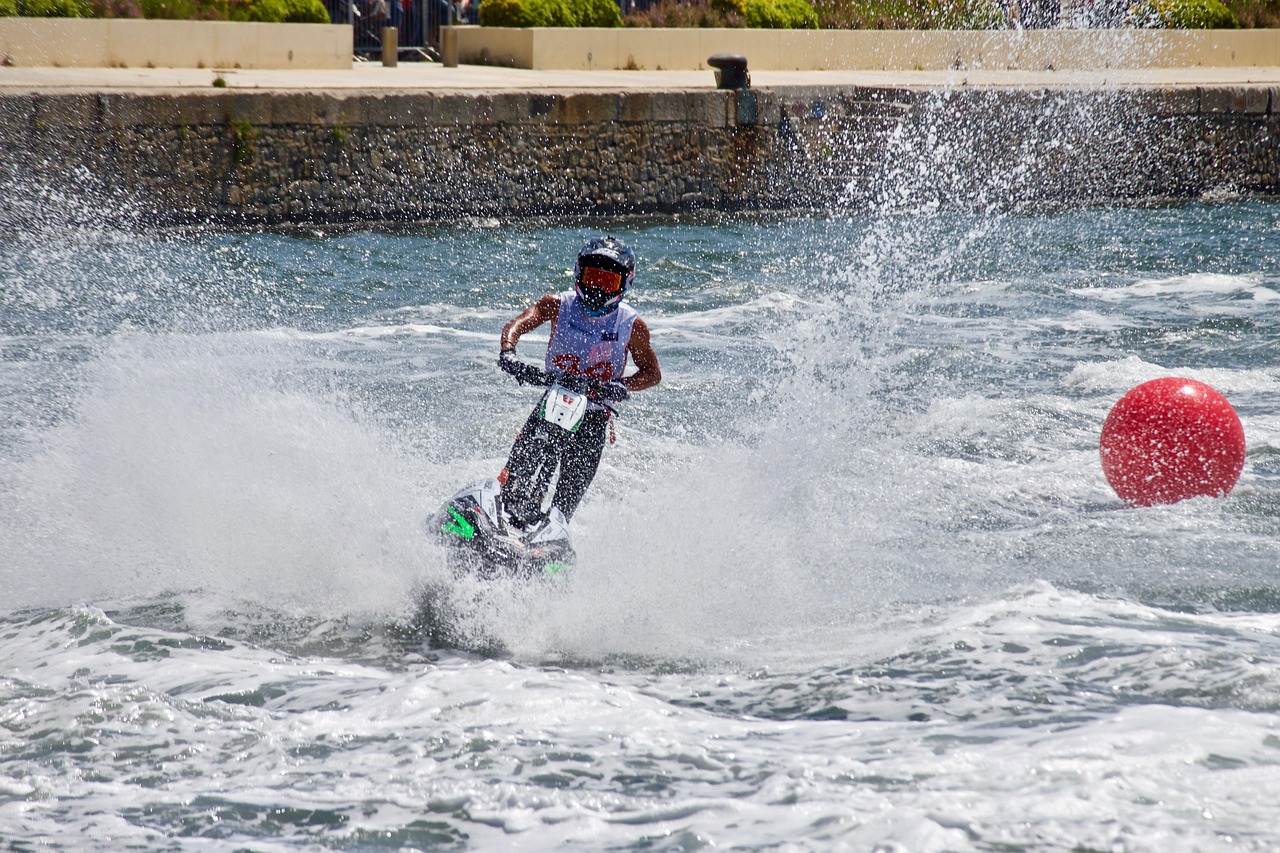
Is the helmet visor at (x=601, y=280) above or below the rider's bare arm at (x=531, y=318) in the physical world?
above

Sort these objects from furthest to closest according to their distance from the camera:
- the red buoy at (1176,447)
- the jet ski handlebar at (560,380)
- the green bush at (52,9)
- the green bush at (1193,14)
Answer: the green bush at (1193,14)
the green bush at (52,9)
the red buoy at (1176,447)
the jet ski handlebar at (560,380)

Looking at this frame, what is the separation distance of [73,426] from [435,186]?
35.7 ft

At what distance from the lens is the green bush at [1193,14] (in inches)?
1104

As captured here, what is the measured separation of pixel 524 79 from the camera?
867 inches

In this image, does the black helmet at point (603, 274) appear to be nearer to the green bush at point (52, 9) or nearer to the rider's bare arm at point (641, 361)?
the rider's bare arm at point (641, 361)

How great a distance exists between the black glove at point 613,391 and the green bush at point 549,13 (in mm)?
19625

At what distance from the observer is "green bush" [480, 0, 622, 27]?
24.5m

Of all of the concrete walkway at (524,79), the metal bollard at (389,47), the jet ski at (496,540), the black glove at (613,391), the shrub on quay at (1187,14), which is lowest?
the jet ski at (496,540)

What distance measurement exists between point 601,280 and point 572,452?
0.83 meters

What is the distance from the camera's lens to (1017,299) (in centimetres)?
1513

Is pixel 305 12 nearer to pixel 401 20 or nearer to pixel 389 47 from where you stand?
pixel 389 47

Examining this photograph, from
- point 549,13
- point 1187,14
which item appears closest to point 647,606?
point 549,13

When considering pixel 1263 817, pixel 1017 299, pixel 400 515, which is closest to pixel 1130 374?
pixel 1017 299

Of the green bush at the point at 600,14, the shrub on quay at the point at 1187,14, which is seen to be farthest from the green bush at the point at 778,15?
the shrub on quay at the point at 1187,14
